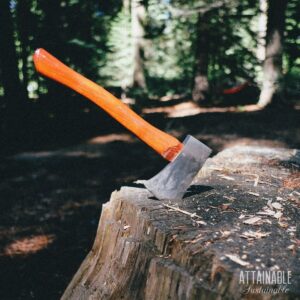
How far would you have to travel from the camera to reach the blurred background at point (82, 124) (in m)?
5.34

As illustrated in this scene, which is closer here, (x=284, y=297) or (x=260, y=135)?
(x=284, y=297)

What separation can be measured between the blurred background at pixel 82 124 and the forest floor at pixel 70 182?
0.07 ft

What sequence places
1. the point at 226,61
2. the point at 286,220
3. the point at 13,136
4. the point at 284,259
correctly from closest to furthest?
the point at 284,259 < the point at 286,220 < the point at 226,61 < the point at 13,136

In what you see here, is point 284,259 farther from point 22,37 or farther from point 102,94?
point 22,37

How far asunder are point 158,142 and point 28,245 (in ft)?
12.2

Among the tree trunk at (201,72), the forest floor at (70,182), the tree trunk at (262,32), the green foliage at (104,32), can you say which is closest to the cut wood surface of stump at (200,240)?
the forest floor at (70,182)

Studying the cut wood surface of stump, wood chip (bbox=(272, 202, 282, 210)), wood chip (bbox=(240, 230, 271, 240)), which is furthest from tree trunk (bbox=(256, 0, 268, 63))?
wood chip (bbox=(240, 230, 271, 240))

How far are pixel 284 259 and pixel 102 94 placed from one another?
5.70 ft

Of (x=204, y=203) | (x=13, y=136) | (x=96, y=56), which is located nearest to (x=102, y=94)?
(x=204, y=203)

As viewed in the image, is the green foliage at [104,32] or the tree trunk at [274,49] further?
the tree trunk at [274,49]

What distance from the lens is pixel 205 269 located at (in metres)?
1.65

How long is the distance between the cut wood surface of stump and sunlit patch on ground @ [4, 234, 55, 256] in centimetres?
283

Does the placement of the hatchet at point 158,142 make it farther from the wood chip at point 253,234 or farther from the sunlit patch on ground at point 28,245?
the sunlit patch on ground at point 28,245

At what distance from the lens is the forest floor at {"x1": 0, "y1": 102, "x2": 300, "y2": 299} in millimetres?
4762
